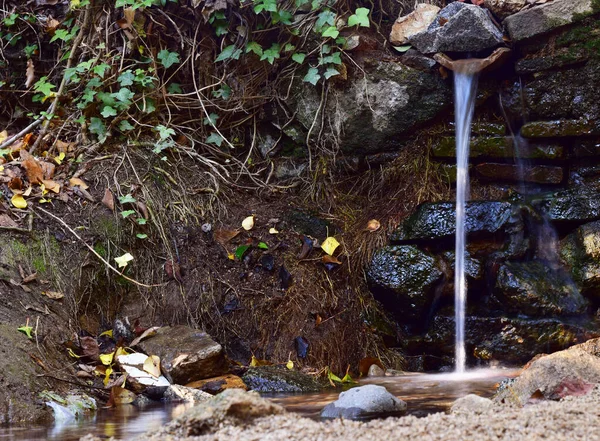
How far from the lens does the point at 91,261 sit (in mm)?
4773

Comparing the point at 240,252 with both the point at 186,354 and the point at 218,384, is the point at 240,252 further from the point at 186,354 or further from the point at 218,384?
the point at 218,384

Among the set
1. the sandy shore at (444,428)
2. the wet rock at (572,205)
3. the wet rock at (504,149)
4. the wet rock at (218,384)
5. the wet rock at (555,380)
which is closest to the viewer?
the sandy shore at (444,428)

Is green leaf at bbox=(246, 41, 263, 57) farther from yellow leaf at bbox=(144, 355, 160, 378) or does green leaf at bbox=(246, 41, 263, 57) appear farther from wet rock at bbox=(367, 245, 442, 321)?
yellow leaf at bbox=(144, 355, 160, 378)

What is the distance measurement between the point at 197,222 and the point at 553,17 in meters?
3.29

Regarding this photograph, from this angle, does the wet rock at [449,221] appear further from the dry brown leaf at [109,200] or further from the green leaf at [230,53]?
the dry brown leaf at [109,200]

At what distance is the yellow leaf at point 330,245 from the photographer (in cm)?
539

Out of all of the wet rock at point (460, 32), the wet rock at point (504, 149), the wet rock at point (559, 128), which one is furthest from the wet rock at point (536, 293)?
the wet rock at point (460, 32)

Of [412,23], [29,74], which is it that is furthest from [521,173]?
[29,74]

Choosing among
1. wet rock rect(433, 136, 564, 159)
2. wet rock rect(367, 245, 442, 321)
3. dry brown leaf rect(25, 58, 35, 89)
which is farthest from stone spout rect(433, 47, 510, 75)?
dry brown leaf rect(25, 58, 35, 89)

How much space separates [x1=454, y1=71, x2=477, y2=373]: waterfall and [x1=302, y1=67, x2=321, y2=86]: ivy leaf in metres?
1.15

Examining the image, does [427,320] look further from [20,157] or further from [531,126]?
[20,157]

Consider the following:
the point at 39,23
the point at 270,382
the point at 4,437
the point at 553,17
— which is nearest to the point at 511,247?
the point at 553,17

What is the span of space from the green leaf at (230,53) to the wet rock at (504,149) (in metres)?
1.96

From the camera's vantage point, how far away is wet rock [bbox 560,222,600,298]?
16.5 ft
